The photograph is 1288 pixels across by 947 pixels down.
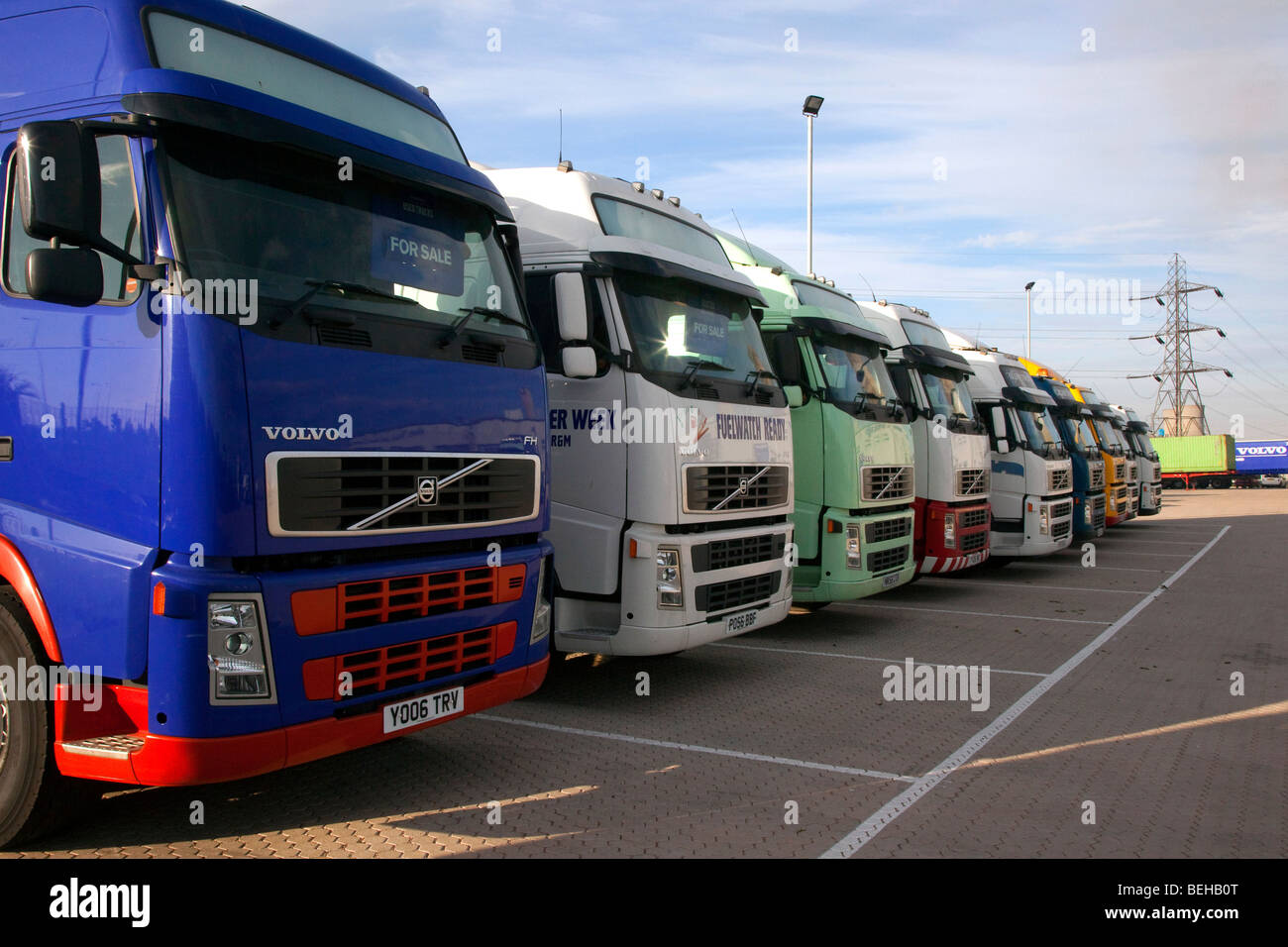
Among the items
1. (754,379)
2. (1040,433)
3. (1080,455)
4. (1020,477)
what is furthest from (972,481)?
(1080,455)

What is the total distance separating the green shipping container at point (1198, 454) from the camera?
61.9 m

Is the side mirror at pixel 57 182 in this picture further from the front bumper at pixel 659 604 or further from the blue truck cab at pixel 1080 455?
the blue truck cab at pixel 1080 455

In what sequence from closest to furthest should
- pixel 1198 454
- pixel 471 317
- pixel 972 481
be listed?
pixel 471 317, pixel 972 481, pixel 1198 454

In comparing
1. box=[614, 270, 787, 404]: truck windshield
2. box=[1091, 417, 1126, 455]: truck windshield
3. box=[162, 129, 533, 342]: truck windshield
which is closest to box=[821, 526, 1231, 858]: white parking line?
box=[614, 270, 787, 404]: truck windshield

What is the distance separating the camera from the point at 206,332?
3830 mm

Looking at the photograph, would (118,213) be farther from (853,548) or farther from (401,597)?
(853,548)

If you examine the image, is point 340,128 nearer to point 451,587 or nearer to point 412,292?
point 412,292

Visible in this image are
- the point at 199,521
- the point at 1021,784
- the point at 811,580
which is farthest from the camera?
the point at 811,580

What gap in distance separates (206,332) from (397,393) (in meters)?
0.88

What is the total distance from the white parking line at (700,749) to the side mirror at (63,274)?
3.85 m

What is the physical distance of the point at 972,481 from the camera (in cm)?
1247

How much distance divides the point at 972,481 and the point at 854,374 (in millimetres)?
3328

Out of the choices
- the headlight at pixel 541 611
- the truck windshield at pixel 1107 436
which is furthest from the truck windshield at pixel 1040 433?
the headlight at pixel 541 611
